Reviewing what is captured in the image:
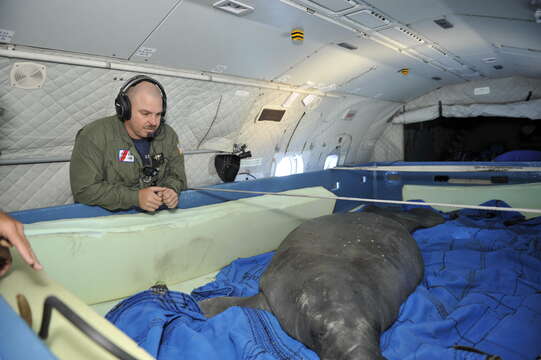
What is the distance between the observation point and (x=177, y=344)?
1439 millimetres

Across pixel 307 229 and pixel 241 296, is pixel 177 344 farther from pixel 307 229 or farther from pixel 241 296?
pixel 307 229

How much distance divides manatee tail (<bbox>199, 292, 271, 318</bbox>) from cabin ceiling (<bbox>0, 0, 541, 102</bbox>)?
61.7 inches

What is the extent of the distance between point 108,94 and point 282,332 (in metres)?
1.94

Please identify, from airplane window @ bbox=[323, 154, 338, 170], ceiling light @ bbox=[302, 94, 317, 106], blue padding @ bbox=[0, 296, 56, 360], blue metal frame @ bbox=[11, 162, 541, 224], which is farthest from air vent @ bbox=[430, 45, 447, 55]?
blue padding @ bbox=[0, 296, 56, 360]

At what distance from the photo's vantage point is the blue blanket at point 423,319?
4.79ft

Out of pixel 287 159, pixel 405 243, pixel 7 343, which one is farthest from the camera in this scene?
pixel 287 159

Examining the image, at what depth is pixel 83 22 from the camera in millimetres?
1895

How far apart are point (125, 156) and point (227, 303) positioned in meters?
1.04

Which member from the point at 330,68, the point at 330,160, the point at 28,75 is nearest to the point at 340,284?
the point at 28,75

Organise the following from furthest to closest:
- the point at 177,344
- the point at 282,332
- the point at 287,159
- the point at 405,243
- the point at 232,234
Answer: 1. the point at 287,159
2. the point at 232,234
3. the point at 405,243
4. the point at 282,332
5. the point at 177,344

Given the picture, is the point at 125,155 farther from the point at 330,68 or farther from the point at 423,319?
the point at 330,68

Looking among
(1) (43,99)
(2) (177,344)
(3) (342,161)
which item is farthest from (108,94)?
(3) (342,161)

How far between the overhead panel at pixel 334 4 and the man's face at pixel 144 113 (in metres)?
1.09

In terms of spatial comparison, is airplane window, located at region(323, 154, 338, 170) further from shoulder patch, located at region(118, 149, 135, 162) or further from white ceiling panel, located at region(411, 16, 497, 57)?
shoulder patch, located at region(118, 149, 135, 162)
